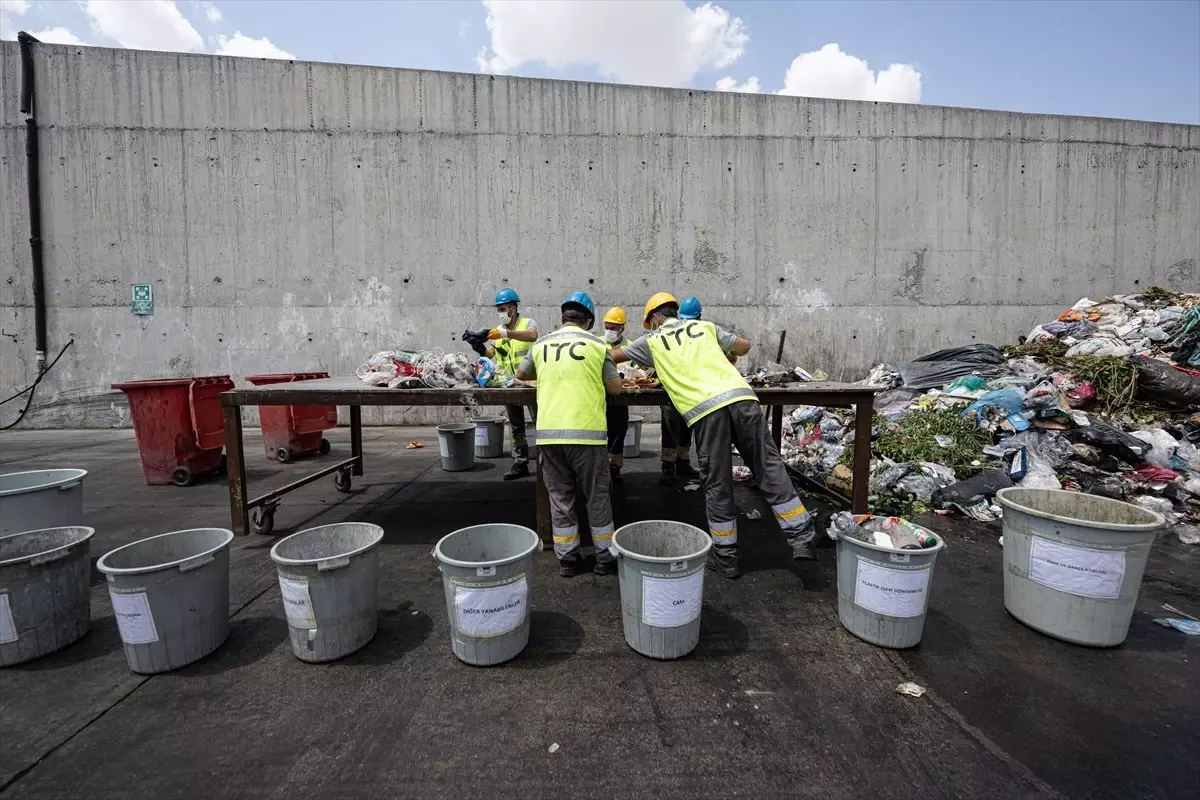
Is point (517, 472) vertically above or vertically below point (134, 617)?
below

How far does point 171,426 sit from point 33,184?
635 cm

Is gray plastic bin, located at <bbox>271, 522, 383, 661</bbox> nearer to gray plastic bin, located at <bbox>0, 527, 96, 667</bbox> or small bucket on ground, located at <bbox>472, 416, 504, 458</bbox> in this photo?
gray plastic bin, located at <bbox>0, 527, 96, 667</bbox>

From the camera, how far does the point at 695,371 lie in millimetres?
3158

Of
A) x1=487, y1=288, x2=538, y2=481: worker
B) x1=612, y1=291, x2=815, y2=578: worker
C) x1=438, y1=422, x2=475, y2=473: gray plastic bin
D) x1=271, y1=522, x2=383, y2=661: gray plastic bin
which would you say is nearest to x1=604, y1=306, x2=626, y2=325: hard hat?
x1=487, y1=288, x2=538, y2=481: worker

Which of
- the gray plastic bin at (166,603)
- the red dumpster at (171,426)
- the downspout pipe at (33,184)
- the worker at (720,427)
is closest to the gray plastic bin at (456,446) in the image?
the red dumpster at (171,426)

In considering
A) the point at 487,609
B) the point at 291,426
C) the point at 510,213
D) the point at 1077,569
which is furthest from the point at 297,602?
the point at 510,213

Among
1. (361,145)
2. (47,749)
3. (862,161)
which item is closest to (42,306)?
(361,145)

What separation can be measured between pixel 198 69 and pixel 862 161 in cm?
1077

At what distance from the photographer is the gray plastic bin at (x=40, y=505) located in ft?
9.61

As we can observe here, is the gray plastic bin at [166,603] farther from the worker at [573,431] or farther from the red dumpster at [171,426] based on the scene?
the red dumpster at [171,426]

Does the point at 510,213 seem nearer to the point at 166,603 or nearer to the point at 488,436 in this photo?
the point at 488,436

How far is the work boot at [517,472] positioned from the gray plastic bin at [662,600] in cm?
339

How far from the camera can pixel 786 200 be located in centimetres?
879

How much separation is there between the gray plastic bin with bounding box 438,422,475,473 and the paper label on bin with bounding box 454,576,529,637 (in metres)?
3.88
